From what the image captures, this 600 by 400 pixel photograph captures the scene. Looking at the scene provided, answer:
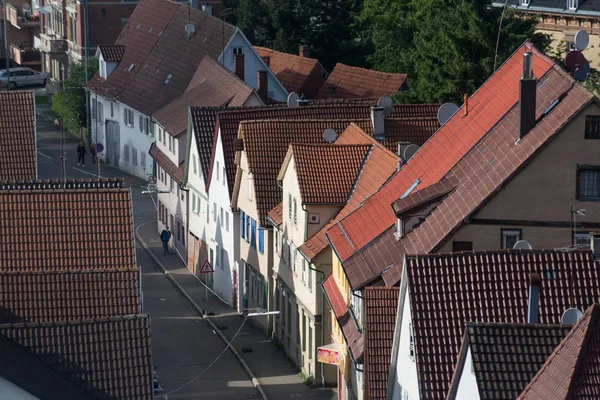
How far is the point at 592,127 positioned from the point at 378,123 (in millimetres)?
16552

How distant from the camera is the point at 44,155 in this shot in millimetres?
91375

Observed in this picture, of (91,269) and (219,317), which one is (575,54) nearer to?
(91,269)

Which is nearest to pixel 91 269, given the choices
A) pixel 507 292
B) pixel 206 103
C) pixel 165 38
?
pixel 507 292

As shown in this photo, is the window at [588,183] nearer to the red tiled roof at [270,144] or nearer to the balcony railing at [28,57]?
the red tiled roof at [270,144]

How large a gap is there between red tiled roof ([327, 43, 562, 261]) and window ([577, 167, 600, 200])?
361 centimetres

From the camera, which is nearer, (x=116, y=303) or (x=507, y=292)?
(x=507, y=292)

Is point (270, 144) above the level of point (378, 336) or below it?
above

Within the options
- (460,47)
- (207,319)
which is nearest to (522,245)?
(207,319)

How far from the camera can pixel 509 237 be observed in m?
40.9

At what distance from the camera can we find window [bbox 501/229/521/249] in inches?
1609

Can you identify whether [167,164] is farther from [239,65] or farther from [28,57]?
[28,57]

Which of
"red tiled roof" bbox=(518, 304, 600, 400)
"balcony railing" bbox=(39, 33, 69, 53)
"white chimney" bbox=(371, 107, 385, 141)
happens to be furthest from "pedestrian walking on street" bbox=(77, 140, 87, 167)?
"red tiled roof" bbox=(518, 304, 600, 400)

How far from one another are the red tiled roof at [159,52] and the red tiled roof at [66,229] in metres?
39.6

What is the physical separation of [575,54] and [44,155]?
51.4 m
